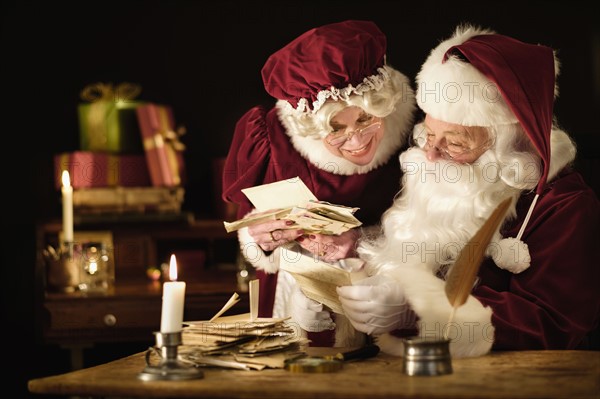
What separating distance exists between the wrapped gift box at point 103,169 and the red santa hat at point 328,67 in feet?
5.25

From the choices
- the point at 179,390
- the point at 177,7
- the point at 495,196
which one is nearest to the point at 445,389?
the point at 179,390

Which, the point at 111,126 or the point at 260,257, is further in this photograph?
the point at 111,126

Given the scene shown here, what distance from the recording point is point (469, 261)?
2.31m

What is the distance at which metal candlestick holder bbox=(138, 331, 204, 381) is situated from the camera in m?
2.24

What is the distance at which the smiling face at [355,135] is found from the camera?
312 centimetres

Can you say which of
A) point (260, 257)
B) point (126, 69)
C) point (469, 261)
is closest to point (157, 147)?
point (126, 69)

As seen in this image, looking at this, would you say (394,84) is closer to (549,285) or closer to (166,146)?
(549,285)

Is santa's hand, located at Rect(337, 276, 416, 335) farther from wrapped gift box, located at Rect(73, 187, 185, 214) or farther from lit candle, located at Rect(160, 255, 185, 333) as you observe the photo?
wrapped gift box, located at Rect(73, 187, 185, 214)

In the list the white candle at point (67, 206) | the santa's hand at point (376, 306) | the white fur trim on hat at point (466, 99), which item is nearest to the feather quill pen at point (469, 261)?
the santa's hand at point (376, 306)

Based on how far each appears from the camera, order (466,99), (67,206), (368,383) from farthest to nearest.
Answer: (67,206) → (466,99) → (368,383)

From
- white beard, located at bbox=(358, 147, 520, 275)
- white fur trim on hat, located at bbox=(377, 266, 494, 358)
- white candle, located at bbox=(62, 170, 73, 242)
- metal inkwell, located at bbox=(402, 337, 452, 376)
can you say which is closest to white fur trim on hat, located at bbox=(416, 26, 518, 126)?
white beard, located at bbox=(358, 147, 520, 275)

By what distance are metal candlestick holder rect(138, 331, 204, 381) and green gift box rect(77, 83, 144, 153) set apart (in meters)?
2.48

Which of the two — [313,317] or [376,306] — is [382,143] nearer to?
[313,317]

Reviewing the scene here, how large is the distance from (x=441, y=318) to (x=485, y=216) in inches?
17.8
